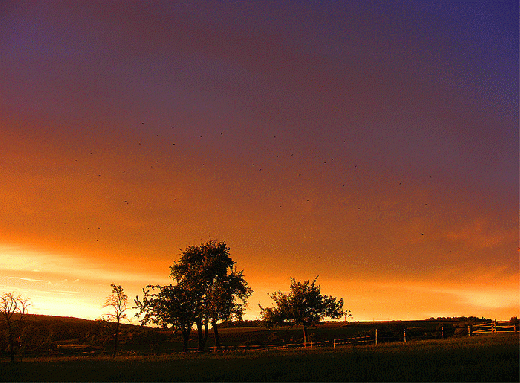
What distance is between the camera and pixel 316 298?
71.1m

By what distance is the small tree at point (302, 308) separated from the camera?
70.2m

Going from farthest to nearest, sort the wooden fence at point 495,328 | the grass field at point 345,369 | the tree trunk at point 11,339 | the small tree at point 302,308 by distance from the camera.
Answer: the small tree at point 302,308
the tree trunk at point 11,339
the wooden fence at point 495,328
the grass field at point 345,369

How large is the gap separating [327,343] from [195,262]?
21.9 metres

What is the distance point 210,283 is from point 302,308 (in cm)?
1591

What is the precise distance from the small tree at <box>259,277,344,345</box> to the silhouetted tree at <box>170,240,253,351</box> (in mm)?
7782

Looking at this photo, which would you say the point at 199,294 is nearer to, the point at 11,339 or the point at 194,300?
the point at 194,300

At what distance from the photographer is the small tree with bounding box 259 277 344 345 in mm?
70188

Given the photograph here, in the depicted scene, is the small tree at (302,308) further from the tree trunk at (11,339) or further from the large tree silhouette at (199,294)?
the tree trunk at (11,339)

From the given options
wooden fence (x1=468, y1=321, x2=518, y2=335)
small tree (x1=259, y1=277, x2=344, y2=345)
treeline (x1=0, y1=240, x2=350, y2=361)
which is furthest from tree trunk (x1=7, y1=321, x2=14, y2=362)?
wooden fence (x1=468, y1=321, x2=518, y2=335)

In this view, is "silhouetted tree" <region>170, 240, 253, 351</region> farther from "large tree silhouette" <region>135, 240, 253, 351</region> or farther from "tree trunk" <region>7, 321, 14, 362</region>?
"tree trunk" <region>7, 321, 14, 362</region>

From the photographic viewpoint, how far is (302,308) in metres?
70.2

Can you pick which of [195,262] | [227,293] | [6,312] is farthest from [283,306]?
[6,312]

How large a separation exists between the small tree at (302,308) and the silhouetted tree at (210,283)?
25.5 ft

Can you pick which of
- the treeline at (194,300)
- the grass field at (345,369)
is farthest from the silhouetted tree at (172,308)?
the grass field at (345,369)
